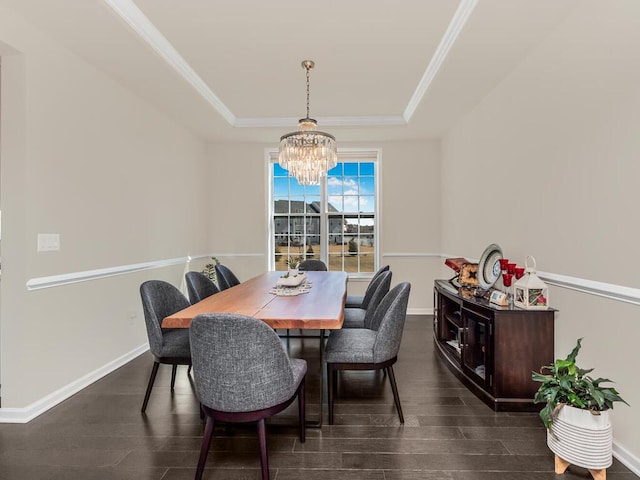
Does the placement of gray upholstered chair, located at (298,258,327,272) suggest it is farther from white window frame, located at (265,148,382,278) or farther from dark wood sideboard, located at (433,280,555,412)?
dark wood sideboard, located at (433,280,555,412)

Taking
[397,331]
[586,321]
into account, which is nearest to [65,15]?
[397,331]

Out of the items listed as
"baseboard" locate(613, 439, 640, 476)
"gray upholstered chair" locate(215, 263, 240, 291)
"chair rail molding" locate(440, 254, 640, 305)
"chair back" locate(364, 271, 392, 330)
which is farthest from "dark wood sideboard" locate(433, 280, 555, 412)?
"gray upholstered chair" locate(215, 263, 240, 291)

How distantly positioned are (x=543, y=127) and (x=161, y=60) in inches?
122

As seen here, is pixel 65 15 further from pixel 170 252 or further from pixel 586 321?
pixel 586 321

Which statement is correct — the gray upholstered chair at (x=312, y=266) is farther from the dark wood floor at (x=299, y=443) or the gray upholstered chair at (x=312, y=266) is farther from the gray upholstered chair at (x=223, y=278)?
the dark wood floor at (x=299, y=443)

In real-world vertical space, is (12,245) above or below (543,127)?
below

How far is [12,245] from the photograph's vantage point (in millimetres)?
2502

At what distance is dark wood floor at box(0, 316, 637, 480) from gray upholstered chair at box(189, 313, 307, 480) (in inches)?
15.4

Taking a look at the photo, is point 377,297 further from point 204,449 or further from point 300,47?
point 300,47

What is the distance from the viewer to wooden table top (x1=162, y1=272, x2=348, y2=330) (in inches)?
81.2

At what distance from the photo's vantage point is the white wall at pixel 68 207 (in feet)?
8.21

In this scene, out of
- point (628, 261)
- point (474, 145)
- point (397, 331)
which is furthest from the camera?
point (474, 145)

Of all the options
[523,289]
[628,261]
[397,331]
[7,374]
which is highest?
[628,261]

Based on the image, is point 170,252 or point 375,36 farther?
point 170,252
